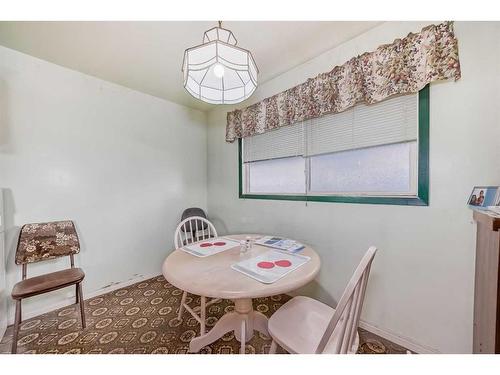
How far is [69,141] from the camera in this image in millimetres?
1897

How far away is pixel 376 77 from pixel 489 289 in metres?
1.34

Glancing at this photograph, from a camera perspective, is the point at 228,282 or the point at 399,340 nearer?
the point at 228,282

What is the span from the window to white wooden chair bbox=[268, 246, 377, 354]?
88 centimetres

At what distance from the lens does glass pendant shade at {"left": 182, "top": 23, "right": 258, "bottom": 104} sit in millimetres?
979

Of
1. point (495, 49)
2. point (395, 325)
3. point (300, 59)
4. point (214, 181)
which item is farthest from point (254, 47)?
point (395, 325)

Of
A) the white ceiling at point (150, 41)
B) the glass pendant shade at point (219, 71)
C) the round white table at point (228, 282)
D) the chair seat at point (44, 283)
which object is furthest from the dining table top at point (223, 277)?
the white ceiling at point (150, 41)

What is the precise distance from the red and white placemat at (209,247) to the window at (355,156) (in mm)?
820

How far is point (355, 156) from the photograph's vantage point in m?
1.65

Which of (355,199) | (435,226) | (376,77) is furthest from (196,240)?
(376,77)

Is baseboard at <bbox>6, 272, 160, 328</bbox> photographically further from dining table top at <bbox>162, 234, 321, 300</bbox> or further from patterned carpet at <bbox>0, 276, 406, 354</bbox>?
dining table top at <bbox>162, 234, 321, 300</bbox>

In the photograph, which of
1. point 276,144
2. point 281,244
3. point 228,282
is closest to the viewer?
point 228,282

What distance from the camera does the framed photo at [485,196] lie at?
0.90 m

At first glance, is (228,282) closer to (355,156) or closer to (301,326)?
(301,326)

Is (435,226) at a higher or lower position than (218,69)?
lower
